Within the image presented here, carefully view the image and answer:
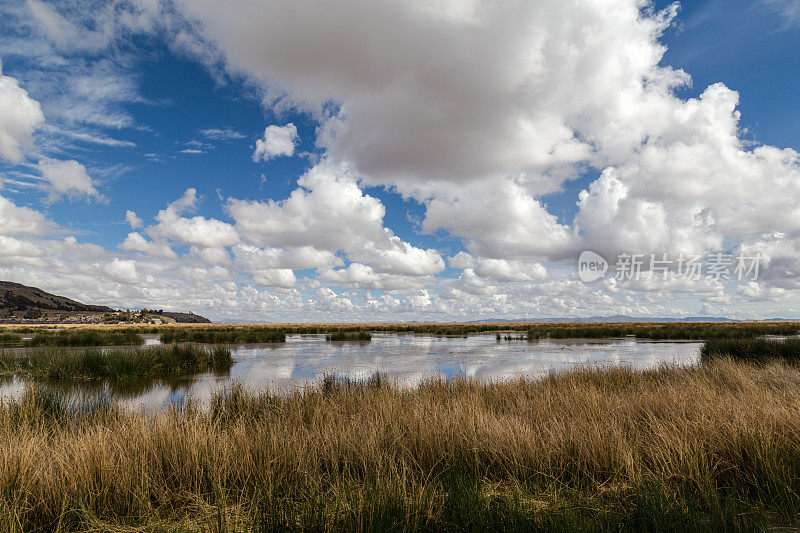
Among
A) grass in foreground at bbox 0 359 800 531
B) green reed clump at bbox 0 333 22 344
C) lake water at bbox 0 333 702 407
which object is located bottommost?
green reed clump at bbox 0 333 22 344

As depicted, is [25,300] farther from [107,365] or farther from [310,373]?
[310,373]

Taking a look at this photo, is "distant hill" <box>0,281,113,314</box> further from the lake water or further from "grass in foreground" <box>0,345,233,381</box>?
the lake water

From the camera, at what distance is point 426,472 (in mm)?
5375

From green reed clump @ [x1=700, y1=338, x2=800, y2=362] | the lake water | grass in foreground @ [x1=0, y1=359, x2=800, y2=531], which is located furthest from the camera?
green reed clump @ [x1=700, y1=338, x2=800, y2=362]

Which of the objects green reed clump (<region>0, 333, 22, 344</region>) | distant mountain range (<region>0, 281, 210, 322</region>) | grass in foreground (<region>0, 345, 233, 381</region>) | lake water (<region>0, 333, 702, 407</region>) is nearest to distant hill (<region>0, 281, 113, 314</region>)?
distant mountain range (<region>0, 281, 210, 322</region>)

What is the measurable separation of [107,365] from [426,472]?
15345 millimetres

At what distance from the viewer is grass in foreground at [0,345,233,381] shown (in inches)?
600

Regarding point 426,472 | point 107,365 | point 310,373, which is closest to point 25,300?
point 107,365

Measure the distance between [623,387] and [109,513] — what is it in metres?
10.7

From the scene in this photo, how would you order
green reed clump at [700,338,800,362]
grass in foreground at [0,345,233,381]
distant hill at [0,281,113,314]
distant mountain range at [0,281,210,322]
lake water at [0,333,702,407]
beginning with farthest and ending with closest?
distant hill at [0,281,113,314], distant mountain range at [0,281,210,322], green reed clump at [700,338,800,362], grass in foreground at [0,345,233,381], lake water at [0,333,702,407]

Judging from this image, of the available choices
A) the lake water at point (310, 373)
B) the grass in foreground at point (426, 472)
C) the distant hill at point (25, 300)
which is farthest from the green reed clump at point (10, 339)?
the distant hill at point (25, 300)

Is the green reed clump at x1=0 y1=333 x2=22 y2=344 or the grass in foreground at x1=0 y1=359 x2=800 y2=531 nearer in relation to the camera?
the grass in foreground at x1=0 y1=359 x2=800 y2=531

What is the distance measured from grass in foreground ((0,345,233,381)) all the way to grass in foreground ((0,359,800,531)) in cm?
929

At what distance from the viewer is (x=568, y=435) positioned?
5781 millimetres
